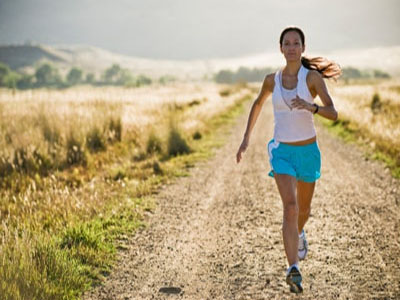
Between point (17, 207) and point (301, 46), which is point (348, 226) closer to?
point (301, 46)

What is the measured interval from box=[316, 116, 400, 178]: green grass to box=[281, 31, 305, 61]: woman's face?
595cm

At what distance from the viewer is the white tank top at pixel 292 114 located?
3689mm

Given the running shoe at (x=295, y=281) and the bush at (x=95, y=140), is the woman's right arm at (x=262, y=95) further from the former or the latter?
the bush at (x=95, y=140)

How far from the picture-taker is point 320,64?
394 cm

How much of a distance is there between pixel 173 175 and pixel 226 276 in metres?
5.15

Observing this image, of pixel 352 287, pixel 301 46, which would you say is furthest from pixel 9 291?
pixel 301 46

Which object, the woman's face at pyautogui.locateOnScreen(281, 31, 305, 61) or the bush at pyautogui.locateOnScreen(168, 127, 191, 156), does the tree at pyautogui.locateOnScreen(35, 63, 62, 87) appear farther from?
the woman's face at pyautogui.locateOnScreen(281, 31, 305, 61)

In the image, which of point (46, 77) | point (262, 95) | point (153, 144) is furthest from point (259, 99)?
point (46, 77)

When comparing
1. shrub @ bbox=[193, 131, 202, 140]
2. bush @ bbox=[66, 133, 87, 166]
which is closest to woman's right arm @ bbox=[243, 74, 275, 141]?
bush @ bbox=[66, 133, 87, 166]

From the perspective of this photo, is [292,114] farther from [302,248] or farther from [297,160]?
[302,248]

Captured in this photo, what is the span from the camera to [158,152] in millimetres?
11484

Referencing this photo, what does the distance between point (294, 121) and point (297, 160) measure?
36cm

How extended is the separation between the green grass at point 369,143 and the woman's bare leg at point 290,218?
231 inches

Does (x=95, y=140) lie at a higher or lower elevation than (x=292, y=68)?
lower
